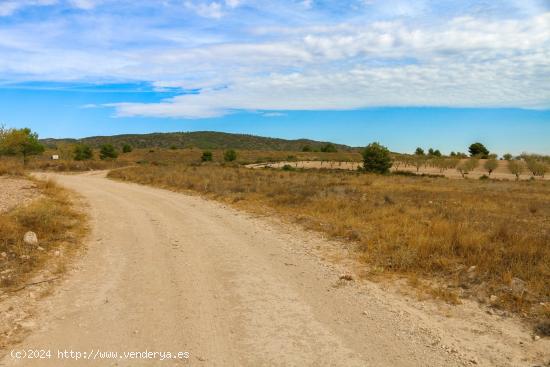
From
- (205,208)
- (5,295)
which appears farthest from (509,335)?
(205,208)

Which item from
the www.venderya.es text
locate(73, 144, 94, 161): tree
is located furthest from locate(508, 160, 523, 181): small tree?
locate(73, 144, 94, 161): tree

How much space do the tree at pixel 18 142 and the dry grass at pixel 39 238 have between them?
158 feet

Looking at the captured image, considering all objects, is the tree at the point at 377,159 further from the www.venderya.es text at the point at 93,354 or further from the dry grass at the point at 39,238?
the www.venderya.es text at the point at 93,354

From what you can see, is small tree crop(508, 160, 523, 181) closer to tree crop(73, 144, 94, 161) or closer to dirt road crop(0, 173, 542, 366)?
dirt road crop(0, 173, 542, 366)

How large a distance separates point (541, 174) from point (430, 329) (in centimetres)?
6823

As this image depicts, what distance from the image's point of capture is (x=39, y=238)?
967 cm

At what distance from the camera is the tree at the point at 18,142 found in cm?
5331

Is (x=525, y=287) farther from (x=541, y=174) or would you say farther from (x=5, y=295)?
(x=541, y=174)

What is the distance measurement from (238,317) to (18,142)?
58817 mm

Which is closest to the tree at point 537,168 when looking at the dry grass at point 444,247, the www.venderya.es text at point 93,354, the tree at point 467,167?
the tree at point 467,167

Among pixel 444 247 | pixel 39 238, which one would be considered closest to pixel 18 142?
pixel 39 238

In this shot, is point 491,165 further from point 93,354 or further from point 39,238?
point 93,354

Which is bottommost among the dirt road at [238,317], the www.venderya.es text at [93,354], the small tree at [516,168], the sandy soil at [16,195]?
the www.venderya.es text at [93,354]

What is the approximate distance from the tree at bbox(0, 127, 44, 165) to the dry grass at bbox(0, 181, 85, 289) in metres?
48.2
